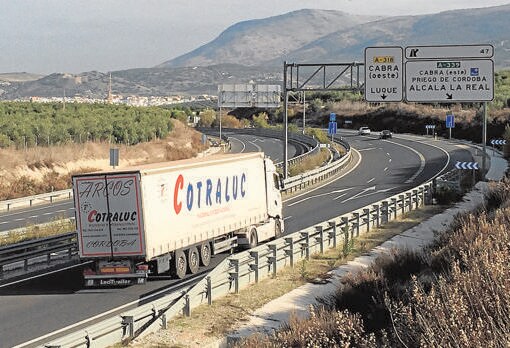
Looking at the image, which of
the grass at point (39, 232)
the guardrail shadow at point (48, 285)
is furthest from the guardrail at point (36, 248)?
the grass at point (39, 232)

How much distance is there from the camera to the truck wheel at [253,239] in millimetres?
25081

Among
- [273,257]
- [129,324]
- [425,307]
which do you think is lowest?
[273,257]

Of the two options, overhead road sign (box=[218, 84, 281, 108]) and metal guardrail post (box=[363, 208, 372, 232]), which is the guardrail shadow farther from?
overhead road sign (box=[218, 84, 281, 108])

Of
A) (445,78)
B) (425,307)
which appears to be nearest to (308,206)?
(445,78)

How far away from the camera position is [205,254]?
870 inches

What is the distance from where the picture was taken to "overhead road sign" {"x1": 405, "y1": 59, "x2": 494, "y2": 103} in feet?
126

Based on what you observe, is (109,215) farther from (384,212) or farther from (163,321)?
(384,212)

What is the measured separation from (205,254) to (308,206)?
1769 centimetres

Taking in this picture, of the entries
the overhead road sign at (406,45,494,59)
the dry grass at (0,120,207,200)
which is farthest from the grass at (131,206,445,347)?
the dry grass at (0,120,207,200)

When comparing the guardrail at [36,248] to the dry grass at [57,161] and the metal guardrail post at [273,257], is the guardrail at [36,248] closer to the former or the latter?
the metal guardrail post at [273,257]

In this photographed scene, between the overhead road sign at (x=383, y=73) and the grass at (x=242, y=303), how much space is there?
13.4m

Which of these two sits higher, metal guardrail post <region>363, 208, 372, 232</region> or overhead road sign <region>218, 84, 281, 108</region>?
overhead road sign <region>218, 84, 281, 108</region>

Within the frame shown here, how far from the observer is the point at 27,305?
1786 centimetres

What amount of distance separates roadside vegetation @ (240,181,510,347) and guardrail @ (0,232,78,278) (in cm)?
1002
